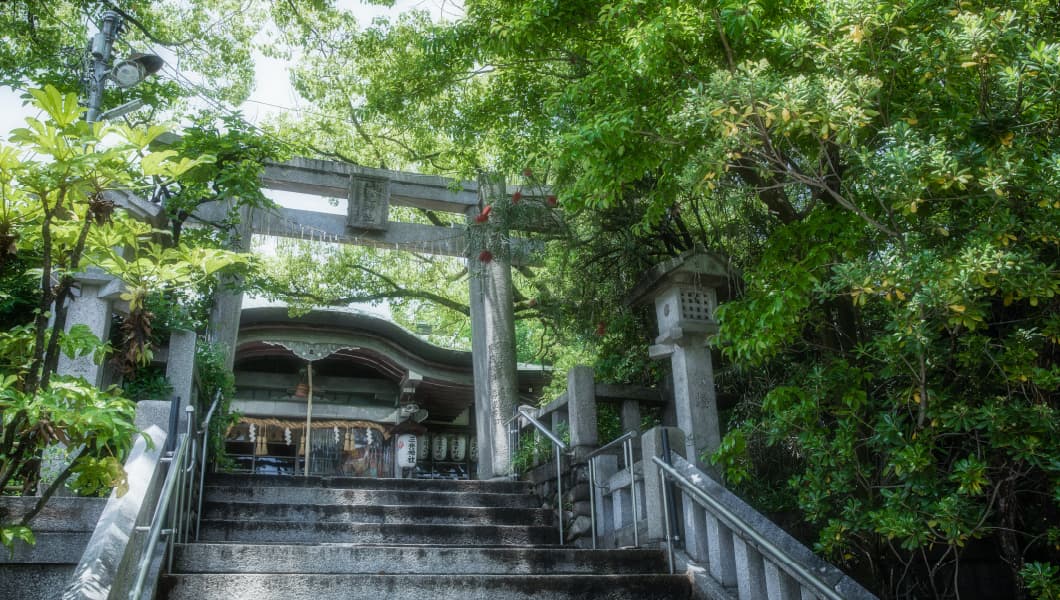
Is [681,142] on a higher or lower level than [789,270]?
higher

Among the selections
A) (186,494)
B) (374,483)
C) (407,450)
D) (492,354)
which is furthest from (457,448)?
(186,494)

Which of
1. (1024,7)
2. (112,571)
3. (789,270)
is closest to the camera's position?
(112,571)

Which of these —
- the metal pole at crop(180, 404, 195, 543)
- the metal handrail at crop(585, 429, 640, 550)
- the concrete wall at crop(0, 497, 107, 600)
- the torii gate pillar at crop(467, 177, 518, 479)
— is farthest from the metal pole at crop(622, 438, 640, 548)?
the concrete wall at crop(0, 497, 107, 600)

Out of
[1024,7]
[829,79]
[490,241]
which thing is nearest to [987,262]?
[829,79]

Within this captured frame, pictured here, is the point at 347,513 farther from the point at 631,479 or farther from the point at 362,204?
the point at 362,204

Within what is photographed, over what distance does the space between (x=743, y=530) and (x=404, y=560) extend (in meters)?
2.28

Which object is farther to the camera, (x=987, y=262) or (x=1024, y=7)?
(x=1024, y=7)

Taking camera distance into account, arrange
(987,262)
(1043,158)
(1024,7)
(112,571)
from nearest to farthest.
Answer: (112,571) < (987,262) < (1043,158) < (1024,7)

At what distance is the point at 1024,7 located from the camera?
4.46 m

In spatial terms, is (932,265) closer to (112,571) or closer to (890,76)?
(890,76)

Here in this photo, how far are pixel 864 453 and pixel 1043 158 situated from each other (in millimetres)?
2354

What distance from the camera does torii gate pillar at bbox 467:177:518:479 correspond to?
1015 centimetres

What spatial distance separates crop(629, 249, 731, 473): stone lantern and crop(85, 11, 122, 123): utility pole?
4.93 meters

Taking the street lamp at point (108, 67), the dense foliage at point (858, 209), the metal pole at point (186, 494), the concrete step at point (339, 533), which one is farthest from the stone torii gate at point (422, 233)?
the metal pole at point (186, 494)
